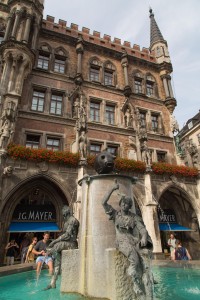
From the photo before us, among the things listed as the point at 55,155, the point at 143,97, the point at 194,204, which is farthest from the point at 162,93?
the point at 55,155

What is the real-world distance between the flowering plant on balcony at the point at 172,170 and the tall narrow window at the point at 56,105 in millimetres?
8156

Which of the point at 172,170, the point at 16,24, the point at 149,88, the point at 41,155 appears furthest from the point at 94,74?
the point at 172,170

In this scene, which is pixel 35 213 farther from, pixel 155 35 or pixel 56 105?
pixel 155 35

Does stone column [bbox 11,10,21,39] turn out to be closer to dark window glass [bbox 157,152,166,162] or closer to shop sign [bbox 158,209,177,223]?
dark window glass [bbox 157,152,166,162]

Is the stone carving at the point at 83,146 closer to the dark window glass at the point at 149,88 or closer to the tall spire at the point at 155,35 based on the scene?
the dark window glass at the point at 149,88

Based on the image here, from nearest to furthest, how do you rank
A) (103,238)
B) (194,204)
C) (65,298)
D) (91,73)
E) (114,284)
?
1. (114,284)
2. (65,298)
3. (103,238)
4. (194,204)
5. (91,73)

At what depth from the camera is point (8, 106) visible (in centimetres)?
1278

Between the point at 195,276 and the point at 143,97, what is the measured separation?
1716 cm

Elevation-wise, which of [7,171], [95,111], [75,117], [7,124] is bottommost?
[7,171]

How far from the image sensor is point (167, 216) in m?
16.1

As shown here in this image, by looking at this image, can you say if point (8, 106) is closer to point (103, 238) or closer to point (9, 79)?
point (9, 79)

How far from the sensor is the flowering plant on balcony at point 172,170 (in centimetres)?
1489

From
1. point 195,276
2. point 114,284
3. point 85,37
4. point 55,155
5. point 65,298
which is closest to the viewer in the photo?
point 114,284

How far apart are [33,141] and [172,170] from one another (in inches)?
390
